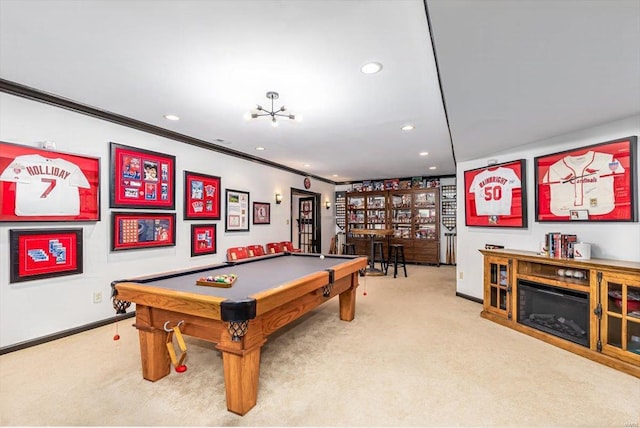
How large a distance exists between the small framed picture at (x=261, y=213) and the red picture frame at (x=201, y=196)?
944mm

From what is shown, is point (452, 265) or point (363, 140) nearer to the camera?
A: point (363, 140)

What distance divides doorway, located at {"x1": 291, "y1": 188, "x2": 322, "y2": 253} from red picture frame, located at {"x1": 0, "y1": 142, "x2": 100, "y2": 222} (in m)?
4.92

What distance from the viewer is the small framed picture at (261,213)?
5.66 metres

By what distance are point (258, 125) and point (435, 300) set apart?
3637 mm

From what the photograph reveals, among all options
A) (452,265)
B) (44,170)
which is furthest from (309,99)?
(452,265)

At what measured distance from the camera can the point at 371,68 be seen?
2.30 meters

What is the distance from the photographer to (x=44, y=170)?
286cm

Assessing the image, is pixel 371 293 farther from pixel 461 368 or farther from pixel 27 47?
pixel 27 47

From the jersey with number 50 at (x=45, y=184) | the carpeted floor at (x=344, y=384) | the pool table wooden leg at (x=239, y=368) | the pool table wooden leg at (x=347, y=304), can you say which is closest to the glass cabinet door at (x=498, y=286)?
the carpeted floor at (x=344, y=384)

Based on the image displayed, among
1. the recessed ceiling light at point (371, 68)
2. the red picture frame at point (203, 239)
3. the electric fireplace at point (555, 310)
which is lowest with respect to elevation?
the electric fireplace at point (555, 310)

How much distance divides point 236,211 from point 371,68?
143 inches

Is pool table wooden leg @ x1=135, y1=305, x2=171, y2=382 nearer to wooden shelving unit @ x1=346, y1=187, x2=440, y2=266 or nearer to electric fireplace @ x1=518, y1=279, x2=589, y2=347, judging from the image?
electric fireplace @ x1=518, y1=279, x2=589, y2=347

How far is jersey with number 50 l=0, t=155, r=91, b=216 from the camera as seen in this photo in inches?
106

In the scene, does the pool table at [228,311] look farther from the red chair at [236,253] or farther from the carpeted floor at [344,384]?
the red chair at [236,253]
